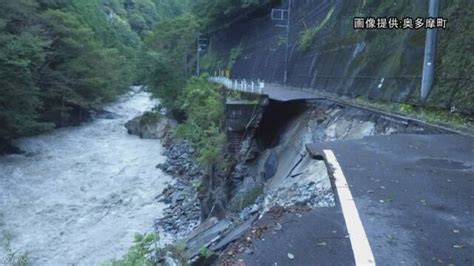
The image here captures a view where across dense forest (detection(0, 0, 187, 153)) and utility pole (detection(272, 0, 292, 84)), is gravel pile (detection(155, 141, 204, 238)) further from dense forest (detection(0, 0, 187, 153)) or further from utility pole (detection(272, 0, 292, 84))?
dense forest (detection(0, 0, 187, 153))

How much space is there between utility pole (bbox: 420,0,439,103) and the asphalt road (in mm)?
2599

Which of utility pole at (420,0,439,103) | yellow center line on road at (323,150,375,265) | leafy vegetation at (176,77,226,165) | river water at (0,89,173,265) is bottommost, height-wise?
river water at (0,89,173,265)

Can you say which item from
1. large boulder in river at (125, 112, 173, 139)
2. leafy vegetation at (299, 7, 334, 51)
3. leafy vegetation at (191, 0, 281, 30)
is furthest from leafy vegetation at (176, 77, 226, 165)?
leafy vegetation at (191, 0, 281, 30)

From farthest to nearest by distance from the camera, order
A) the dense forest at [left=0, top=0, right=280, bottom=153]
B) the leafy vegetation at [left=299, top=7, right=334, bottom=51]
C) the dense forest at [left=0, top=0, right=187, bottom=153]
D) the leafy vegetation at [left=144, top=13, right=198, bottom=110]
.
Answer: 1. the leafy vegetation at [left=144, top=13, right=198, bottom=110]
2. the dense forest at [left=0, top=0, right=280, bottom=153]
3. the dense forest at [left=0, top=0, right=187, bottom=153]
4. the leafy vegetation at [left=299, top=7, right=334, bottom=51]

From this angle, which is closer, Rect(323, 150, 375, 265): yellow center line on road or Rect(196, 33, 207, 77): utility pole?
Rect(323, 150, 375, 265): yellow center line on road

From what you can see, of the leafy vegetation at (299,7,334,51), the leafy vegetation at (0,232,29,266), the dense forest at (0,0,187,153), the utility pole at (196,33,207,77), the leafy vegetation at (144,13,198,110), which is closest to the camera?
the leafy vegetation at (0,232,29,266)

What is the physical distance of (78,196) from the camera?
17.9 meters

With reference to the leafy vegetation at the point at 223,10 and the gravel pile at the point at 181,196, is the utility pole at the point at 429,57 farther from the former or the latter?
the leafy vegetation at the point at 223,10

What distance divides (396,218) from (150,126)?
3021cm

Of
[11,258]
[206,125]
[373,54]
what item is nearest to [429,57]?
[373,54]

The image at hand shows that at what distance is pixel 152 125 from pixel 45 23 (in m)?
10.8

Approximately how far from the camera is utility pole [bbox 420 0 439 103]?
26.2 feet

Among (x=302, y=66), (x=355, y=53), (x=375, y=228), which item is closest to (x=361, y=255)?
(x=375, y=228)

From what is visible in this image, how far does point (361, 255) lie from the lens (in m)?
3.10
